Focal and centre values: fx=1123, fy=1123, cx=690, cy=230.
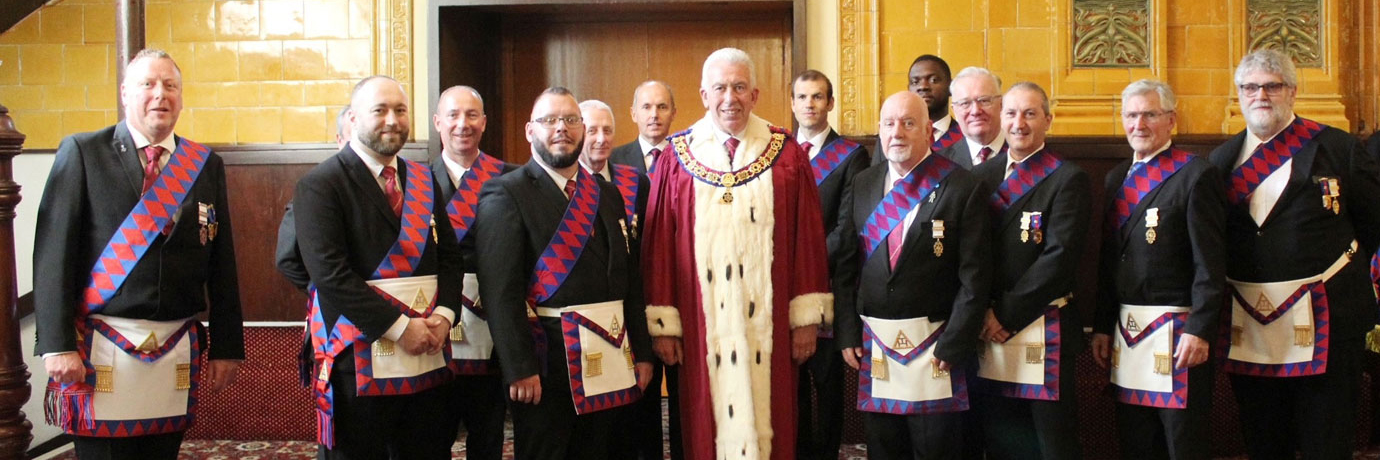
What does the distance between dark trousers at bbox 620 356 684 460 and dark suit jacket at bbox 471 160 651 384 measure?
385mm

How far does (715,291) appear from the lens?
3230 mm

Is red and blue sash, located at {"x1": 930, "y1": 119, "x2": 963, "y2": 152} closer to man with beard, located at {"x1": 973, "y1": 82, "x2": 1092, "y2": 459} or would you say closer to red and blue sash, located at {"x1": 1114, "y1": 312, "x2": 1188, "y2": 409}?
man with beard, located at {"x1": 973, "y1": 82, "x2": 1092, "y2": 459}

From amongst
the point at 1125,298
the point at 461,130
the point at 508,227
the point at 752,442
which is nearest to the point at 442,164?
the point at 461,130

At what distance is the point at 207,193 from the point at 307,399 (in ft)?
6.76

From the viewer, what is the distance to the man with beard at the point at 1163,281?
3.23m

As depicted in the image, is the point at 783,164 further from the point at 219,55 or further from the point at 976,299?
the point at 219,55

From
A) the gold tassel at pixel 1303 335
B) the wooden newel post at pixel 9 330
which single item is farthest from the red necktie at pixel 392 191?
the gold tassel at pixel 1303 335

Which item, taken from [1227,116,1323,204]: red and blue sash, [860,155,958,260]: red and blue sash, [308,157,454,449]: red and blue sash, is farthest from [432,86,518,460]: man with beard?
[1227,116,1323,204]: red and blue sash

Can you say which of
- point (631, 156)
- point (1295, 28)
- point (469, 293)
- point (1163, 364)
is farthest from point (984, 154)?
point (1295, 28)

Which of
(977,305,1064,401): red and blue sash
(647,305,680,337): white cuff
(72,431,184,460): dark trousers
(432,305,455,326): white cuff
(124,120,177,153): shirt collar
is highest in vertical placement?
(124,120,177,153): shirt collar

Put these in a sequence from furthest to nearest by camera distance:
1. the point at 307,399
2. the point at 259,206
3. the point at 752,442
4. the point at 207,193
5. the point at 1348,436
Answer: the point at 259,206 → the point at 307,399 → the point at 1348,436 → the point at 752,442 → the point at 207,193

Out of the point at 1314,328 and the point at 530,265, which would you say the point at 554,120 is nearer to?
the point at 530,265

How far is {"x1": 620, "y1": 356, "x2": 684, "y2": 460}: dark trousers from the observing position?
138 inches

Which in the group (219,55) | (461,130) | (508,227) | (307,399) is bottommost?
(307,399)
